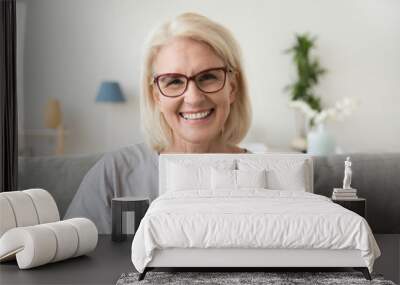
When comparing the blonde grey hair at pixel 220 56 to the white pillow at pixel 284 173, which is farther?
the blonde grey hair at pixel 220 56

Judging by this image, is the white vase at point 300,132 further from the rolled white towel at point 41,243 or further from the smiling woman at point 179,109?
the rolled white towel at point 41,243

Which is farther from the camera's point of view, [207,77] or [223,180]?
[207,77]

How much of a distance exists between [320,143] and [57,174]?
2.66m

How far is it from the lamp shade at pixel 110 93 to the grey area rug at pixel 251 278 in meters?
2.56

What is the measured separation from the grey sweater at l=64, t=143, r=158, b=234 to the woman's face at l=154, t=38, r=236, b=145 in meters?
0.39

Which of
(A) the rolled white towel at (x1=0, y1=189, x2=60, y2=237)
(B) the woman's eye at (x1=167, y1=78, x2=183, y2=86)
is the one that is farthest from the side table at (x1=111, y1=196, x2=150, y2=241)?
(B) the woman's eye at (x1=167, y1=78, x2=183, y2=86)

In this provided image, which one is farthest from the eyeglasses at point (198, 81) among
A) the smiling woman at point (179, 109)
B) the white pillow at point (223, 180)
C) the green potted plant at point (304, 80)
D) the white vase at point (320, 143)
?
the white vase at point (320, 143)

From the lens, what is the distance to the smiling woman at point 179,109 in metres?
6.45

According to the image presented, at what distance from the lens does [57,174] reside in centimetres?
681

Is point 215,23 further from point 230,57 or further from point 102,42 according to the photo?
point 102,42

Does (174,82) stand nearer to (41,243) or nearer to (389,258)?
(41,243)

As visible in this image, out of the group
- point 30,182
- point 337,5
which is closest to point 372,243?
point 337,5

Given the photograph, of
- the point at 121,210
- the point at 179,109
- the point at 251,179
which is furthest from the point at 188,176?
the point at 179,109

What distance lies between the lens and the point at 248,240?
4477 mm
